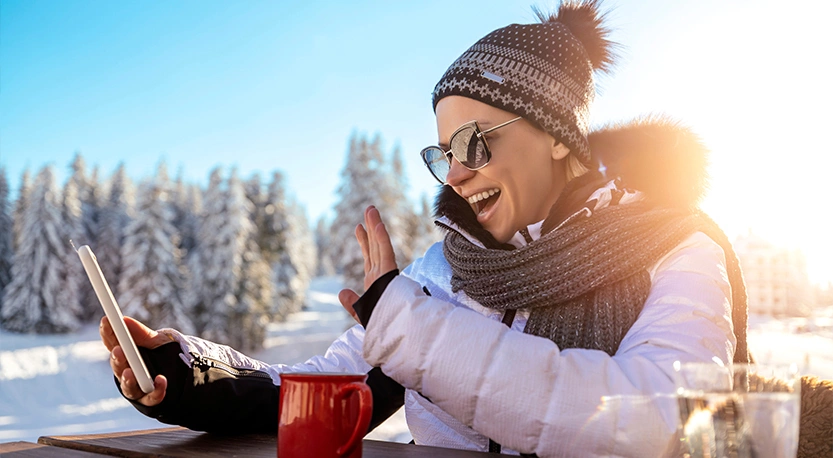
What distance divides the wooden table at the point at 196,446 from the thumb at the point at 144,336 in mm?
293

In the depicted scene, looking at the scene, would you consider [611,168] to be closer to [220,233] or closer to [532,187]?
[532,187]

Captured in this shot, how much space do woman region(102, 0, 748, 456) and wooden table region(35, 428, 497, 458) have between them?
10cm

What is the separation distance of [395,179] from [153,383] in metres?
30.6

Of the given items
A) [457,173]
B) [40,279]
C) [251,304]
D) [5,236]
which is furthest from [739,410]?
[5,236]

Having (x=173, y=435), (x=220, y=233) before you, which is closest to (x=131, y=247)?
(x=220, y=233)

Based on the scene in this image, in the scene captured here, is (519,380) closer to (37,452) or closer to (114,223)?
(37,452)

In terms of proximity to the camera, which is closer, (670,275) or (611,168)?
(670,275)

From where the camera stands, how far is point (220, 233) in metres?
32.5

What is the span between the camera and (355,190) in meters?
30.0

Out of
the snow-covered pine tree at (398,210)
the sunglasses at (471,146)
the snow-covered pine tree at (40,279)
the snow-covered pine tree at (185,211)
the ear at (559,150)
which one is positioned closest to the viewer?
the sunglasses at (471,146)

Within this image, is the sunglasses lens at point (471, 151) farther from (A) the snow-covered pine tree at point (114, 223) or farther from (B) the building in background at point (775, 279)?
(B) the building in background at point (775, 279)

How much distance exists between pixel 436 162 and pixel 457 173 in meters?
0.30

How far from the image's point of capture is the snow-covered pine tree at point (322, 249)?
259ft

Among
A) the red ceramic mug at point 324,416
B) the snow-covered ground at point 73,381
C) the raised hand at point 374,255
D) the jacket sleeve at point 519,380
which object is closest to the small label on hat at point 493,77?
the raised hand at point 374,255
